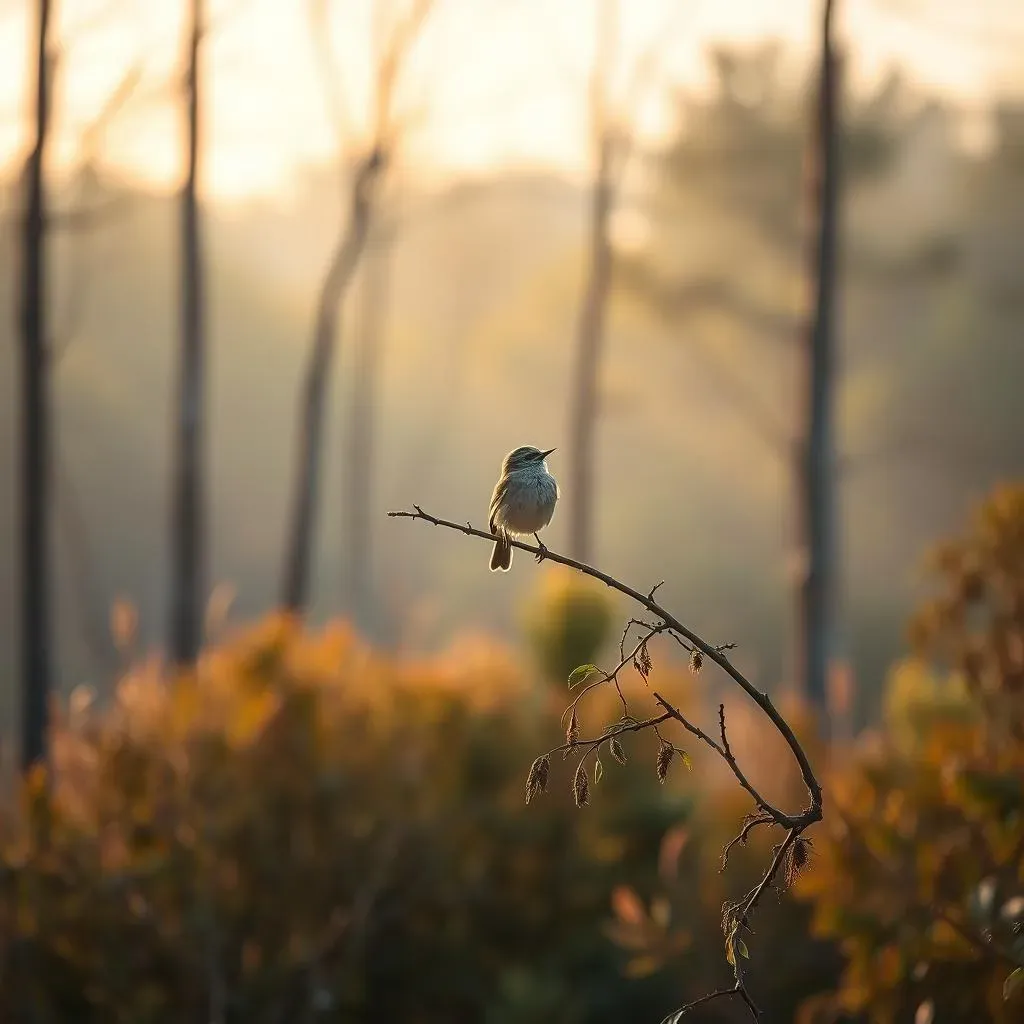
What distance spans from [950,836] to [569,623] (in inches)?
147

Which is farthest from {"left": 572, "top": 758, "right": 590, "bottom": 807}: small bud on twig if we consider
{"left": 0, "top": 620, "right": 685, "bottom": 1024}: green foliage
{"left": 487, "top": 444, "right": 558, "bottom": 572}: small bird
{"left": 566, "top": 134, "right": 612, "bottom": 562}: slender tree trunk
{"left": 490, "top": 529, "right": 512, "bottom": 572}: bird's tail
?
{"left": 566, "top": 134, "right": 612, "bottom": 562}: slender tree trunk

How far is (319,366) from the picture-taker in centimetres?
1073

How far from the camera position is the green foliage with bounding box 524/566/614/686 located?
290 inches

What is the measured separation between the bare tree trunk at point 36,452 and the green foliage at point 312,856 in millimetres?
772

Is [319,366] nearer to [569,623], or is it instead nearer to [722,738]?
[569,623]

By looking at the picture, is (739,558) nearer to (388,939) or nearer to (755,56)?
(755,56)

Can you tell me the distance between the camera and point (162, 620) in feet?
95.5

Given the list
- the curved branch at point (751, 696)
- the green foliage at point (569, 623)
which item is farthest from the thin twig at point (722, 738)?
the green foliage at point (569, 623)

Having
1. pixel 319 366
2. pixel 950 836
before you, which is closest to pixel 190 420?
pixel 319 366

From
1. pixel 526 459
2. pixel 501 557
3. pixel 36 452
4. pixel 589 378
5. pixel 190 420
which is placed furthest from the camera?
pixel 589 378

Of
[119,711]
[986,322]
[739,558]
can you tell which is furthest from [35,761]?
[739,558]

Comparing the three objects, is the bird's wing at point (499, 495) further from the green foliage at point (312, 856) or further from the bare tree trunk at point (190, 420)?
the bare tree trunk at point (190, 420)

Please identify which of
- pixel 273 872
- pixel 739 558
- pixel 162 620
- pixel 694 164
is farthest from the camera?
pixel 739 558

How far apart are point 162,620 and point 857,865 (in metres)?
26.8
